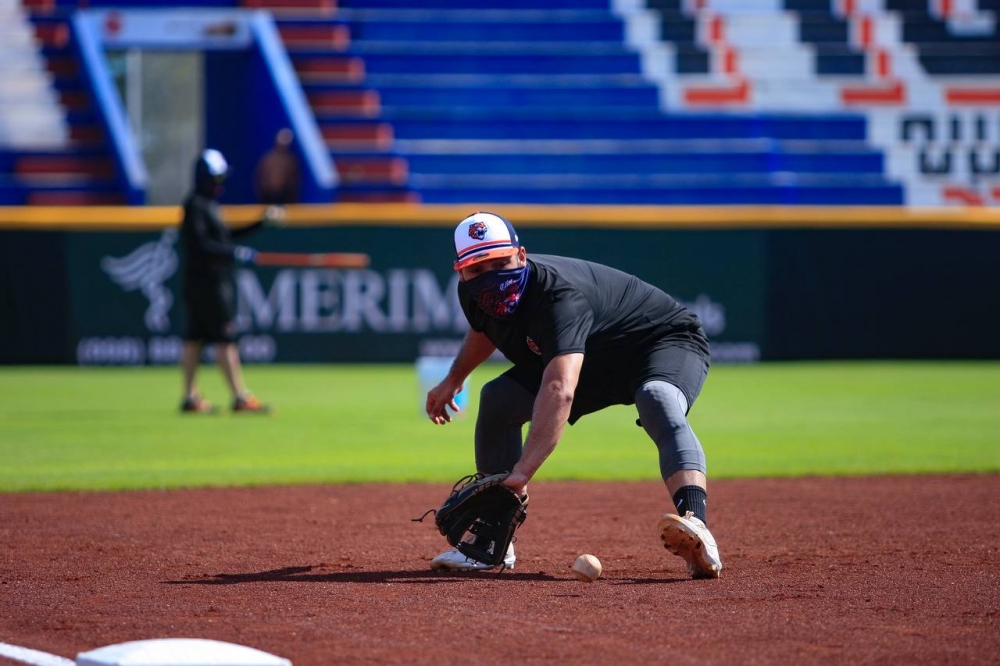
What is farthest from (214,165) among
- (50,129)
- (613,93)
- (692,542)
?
(613,93)

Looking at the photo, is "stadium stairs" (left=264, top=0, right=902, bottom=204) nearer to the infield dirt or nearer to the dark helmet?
the dark helmet

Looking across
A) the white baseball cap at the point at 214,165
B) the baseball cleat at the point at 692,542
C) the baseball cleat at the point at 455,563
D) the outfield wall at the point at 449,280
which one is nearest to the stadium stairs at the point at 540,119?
the outfield wall at the point at 449,280

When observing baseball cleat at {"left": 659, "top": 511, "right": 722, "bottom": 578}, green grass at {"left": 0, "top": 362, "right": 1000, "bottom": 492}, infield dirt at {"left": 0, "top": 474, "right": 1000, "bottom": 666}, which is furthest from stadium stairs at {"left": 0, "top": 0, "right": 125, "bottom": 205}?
baseball cleat at {"left": 659, "top": 511, "right": 722, "bottom": 578}

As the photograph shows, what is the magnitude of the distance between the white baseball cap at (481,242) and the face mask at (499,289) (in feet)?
0.27

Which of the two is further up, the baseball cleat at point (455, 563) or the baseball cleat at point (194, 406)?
the baseball cleat at point (455, 563)

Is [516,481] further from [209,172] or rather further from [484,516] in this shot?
[209,172]

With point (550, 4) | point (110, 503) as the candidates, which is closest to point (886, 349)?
point (550, 4)

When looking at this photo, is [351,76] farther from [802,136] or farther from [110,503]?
[110,503]

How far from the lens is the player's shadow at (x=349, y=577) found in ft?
19.6

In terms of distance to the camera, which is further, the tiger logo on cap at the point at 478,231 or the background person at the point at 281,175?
the background person at the point at 281,175

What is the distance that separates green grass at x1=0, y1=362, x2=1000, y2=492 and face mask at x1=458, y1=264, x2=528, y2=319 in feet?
13.0

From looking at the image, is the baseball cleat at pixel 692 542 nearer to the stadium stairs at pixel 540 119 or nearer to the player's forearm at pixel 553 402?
the player's forearm at pixel 553 402

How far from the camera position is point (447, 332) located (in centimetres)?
1986

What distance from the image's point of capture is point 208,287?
13.7 meters
